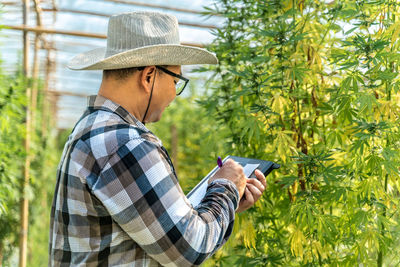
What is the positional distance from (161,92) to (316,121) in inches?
52.2

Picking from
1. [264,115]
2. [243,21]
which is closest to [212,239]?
[264,115]

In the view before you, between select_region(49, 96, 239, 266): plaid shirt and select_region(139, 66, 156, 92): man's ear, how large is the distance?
0.12 metres

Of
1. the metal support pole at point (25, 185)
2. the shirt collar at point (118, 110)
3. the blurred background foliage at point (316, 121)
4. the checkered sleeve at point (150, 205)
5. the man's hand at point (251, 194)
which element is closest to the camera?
the checkered sleeve at point (150, 205)

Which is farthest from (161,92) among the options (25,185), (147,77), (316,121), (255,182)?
(25,185)

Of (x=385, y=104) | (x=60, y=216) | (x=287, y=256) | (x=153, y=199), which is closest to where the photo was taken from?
(x=153, y=199)

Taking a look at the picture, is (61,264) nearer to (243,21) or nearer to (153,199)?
(153,199)

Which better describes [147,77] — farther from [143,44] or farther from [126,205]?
[126,205]

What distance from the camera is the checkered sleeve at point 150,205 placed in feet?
4.30

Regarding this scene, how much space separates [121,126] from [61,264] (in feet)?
1.53

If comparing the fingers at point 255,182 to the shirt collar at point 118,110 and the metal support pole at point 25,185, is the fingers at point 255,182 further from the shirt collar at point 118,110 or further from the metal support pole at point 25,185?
the metal support pole at point 25,185

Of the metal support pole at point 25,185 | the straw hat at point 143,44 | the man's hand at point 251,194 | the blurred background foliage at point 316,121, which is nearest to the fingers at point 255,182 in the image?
the man's hand at point 251,194

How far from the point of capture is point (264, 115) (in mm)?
2336

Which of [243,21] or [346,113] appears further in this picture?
[243,21]

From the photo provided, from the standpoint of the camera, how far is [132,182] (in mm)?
1317
